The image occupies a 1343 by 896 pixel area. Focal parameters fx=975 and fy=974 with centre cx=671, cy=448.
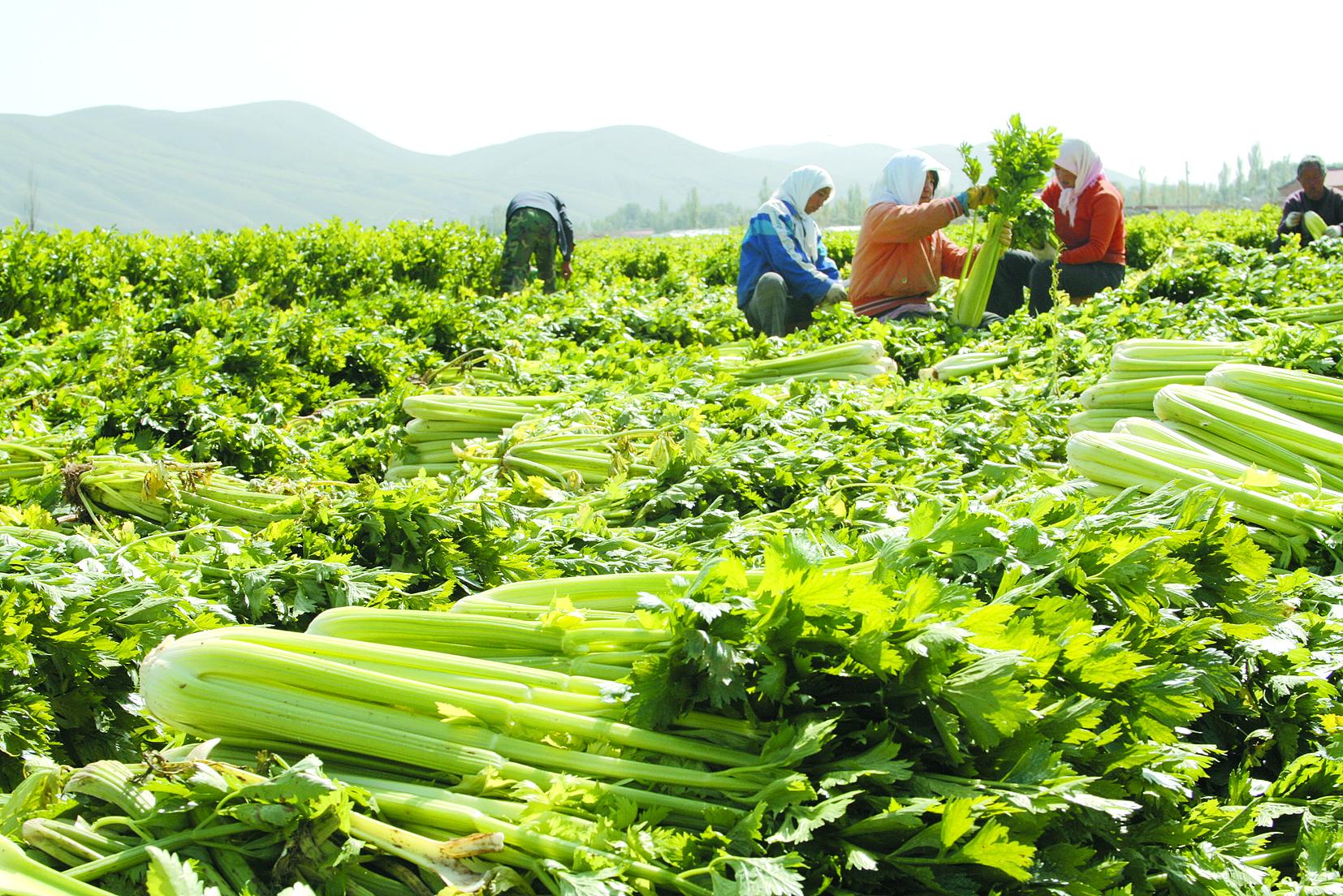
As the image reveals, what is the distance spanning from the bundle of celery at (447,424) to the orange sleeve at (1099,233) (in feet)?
18.1

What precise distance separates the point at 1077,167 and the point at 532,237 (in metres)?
6.14

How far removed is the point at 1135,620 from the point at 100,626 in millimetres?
2415

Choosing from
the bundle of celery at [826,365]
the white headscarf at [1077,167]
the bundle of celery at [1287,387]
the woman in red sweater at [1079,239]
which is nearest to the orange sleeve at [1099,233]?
the woman in red sweater at [1079,239]

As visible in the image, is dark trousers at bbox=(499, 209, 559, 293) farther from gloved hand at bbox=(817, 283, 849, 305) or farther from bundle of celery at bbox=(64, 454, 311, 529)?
bundle of celery at bbox=(64, 454, 311, 529)

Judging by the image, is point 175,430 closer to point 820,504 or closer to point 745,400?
point 745,400

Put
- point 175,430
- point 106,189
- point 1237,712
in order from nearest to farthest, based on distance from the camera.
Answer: point 1237,712, point 175,430, point 106,189

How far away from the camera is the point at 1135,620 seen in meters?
1.94

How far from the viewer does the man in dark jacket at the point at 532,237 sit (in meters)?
11.6

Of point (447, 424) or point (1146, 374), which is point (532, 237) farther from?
point (1146, 374)

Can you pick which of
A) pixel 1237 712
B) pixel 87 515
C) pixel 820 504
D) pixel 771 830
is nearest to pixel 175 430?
pixel 87 515

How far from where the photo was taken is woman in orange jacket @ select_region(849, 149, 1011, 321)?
7.52 m

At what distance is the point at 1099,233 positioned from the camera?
839 cm

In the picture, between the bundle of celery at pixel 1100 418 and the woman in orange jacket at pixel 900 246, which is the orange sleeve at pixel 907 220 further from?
the bundle of celery at pixel 1100 418

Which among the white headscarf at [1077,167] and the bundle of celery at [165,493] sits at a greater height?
the white headscarf at [1077,167]
